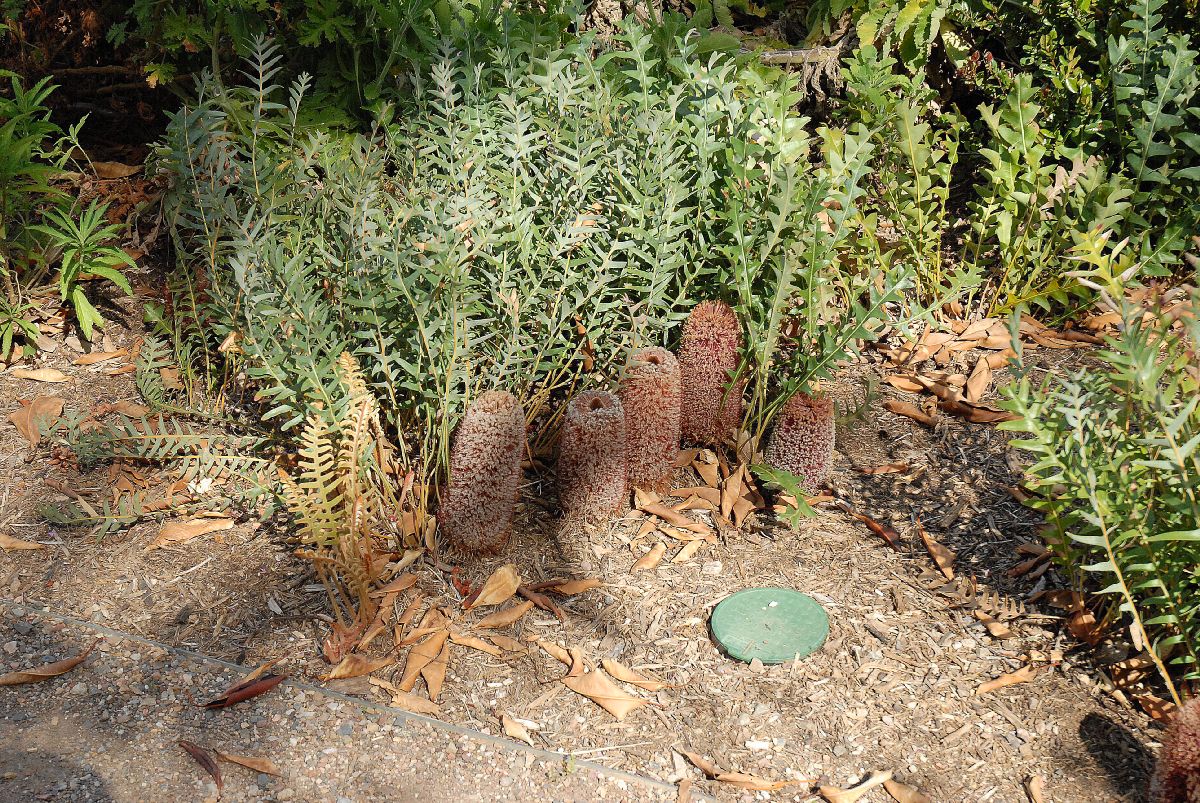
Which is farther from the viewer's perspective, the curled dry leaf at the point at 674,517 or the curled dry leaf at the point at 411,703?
the curled dry leaf at the point at 674,517

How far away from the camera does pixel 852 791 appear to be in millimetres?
2262

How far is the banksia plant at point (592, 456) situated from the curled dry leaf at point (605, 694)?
55cm

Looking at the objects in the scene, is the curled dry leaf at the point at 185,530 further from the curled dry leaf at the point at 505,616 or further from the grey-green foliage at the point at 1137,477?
the grey-green foliage at the point at 1137,477

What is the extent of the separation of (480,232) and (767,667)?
1.33 meters

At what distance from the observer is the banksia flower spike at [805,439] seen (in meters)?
3.01

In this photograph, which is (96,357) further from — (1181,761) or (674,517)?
(1181,761)

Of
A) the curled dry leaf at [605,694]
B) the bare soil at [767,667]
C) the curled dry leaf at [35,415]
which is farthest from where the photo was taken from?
the curled dry leaf at [35,415]

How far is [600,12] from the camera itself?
4.56m

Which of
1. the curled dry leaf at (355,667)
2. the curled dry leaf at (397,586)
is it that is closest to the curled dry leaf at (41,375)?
the curled dry leaf at (397,586)

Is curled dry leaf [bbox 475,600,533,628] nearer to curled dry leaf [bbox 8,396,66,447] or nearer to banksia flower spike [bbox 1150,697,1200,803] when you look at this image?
banksia flower spike [bbox 1150,697,1200,803]

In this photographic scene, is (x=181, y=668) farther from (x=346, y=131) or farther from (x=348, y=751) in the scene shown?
(x=346, y=131)

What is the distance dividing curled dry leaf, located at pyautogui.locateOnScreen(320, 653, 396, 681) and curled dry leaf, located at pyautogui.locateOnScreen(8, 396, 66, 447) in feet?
4.53

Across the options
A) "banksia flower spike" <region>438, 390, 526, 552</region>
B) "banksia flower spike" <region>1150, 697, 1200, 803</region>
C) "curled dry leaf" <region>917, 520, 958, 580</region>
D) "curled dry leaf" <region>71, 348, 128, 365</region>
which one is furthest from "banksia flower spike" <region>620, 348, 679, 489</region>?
"curled dry leaf" <region>71, 348, 128, 365</region>

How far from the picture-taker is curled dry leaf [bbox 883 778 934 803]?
224 centimetres
